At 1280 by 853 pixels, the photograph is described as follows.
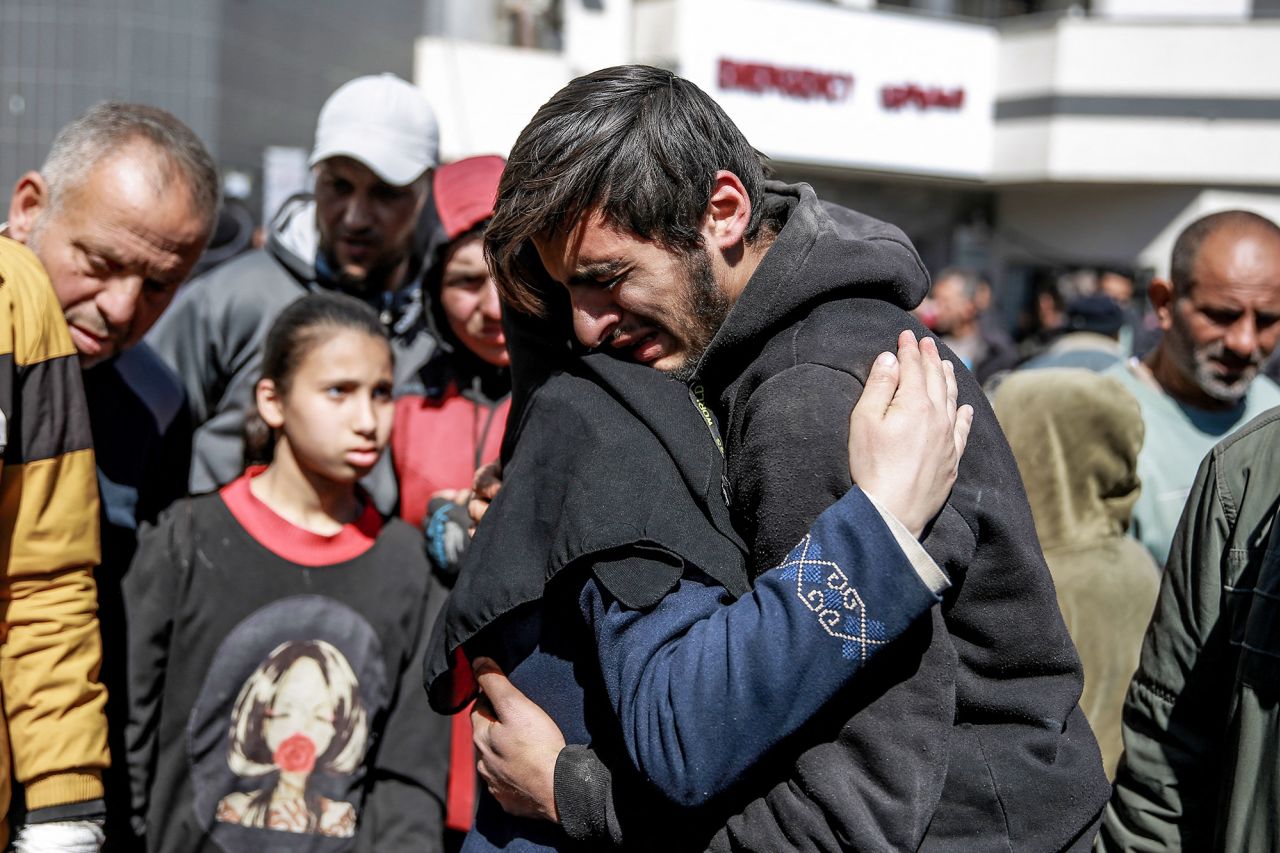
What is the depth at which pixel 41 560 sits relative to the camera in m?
2.10

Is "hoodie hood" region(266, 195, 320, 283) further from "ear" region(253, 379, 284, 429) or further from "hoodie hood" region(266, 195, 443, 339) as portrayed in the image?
"ear" region(253, 379, 284, 429)

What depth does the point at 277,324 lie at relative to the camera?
Answer: 9.78ft

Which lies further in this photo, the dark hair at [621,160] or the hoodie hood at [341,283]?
the hoodie hood at [341,283]

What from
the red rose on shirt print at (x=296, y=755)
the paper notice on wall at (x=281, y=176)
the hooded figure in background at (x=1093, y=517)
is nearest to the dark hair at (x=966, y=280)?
the paper notice on wall at (x=281, y=176)

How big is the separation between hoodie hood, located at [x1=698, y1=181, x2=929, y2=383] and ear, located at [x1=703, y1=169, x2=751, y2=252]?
0.26ft

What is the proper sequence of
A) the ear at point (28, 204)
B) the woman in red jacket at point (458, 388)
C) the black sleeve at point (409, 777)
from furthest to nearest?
the woman in red jacket at point (458, 388) → the black sleeve at point (409, 777) → the ear at point (28, 204)

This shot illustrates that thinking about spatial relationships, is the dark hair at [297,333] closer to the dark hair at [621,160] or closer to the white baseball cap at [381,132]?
the white baseball cap at [381,132]

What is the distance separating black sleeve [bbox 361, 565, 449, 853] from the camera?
9.02 feet

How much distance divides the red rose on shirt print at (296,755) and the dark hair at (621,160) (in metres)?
1.50

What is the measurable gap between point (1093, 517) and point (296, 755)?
2.07 metres

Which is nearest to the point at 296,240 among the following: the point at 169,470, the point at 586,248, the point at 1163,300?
the point at 169,470

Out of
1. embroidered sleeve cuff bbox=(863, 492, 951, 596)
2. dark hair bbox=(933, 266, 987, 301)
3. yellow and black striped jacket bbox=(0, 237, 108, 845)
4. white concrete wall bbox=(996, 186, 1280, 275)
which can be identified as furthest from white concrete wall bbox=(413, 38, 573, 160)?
embroidered sleeve cuff bbox=(863, 492, 951, 596)

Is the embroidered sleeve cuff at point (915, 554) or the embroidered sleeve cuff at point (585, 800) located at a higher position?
the embroidered sleeve cuff at point (915, 554)

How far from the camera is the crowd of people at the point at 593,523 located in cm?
148
